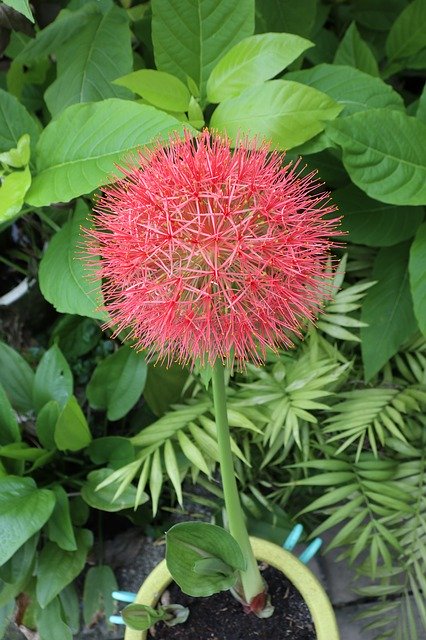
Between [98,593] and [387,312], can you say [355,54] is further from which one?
[98,593]

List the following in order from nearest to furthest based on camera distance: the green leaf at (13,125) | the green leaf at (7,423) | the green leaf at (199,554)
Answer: the green leaf at (199,554) < the green leaf at (13,125) < the green leaf at (7,423)

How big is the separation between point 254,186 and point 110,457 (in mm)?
632

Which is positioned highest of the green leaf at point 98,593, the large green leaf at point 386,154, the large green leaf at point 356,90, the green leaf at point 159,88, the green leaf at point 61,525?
the green leaf at point 159,88

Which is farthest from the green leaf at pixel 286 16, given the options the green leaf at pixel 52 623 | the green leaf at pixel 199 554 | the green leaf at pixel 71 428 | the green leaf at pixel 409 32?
the green leaf at pixel 52 623

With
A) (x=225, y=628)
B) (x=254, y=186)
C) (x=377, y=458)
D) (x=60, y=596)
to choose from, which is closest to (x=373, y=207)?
(x=377, y=458)

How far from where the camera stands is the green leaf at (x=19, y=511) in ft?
2.79

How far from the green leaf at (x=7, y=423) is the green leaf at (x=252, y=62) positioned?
1.77 feet

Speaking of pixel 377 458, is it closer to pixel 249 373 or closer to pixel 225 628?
pixel 249 373

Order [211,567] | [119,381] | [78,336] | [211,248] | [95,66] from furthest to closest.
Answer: [78,336], [119,381], [95,66], [211,567], [211,248]

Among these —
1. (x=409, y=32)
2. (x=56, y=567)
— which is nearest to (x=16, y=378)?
(x=56, y=567)

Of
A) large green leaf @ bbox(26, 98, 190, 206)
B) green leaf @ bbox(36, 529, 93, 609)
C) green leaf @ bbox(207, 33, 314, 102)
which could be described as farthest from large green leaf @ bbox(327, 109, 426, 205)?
green leaf @ bbox(36, 529, 93, 609)

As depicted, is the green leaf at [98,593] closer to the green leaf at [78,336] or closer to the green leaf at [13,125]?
the green leaf at [78,336]

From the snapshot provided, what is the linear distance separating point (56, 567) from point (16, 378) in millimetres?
305

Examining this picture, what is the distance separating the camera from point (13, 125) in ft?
2.93
